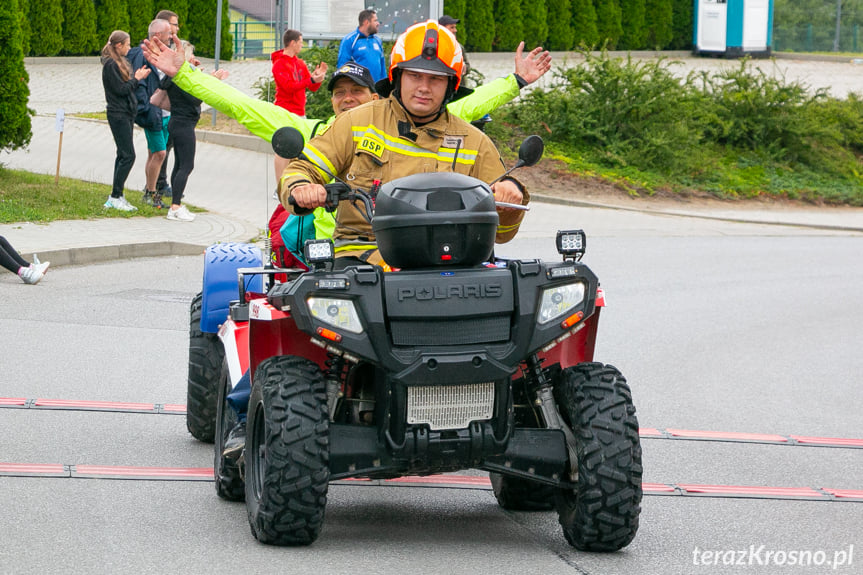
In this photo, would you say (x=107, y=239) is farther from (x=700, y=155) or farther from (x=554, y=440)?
Result: (x=700, y=155)

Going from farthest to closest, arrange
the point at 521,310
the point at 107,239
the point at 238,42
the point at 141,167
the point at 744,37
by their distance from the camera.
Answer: the point at 744,37
the point at 238,42
the point at 141,167
the point at 107,239
the point at 521,310

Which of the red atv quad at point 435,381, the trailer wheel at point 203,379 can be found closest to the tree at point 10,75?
the trailer wheel at point 203,379

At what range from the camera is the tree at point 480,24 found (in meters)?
40.7

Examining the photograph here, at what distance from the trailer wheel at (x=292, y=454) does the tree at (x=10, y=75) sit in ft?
44.0

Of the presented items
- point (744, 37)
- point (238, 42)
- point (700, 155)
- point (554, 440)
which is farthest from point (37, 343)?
point (744, 37)

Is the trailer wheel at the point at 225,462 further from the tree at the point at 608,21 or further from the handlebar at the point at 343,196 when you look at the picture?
the tree at the point at 608,21

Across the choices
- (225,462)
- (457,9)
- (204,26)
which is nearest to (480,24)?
(457,9)

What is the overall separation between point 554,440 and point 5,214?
1195cm

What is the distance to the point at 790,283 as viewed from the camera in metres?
15.4

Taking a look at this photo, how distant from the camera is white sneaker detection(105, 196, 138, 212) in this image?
17062 mm

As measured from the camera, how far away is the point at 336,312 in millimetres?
5023

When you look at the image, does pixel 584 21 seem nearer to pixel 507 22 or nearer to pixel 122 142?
pixel 507 22

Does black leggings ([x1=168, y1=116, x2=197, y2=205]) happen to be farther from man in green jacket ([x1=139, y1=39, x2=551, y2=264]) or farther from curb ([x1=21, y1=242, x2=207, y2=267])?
man in green jacket ([x1=139, y1=39, x2=551, y2=264])

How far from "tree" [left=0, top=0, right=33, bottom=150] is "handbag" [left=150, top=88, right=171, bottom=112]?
87.7 inches
